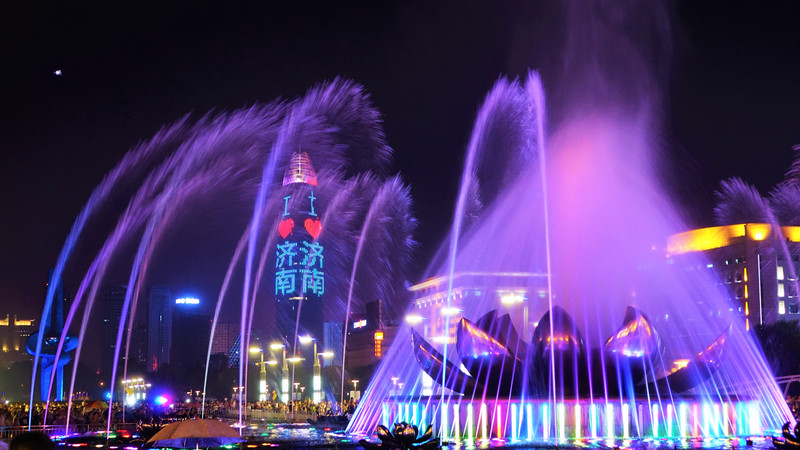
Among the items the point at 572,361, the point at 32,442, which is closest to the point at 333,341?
the point at 572,361

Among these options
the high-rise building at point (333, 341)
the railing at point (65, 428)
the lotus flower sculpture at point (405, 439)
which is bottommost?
the railing at point (65, 428)

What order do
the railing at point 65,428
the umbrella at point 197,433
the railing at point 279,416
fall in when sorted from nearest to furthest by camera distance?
the umbrella at point 197,433, the railing at point 65,428, the railing at point 279,416

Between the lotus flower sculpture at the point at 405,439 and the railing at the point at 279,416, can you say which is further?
the railing at the point at 279,416

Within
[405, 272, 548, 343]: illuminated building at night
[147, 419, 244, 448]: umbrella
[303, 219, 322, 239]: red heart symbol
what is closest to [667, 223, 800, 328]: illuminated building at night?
[405, 272, 548, 343]: illuminated building at night

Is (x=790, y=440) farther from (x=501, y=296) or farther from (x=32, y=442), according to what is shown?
(x=501, y=296)

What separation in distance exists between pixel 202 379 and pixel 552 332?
10592 cm

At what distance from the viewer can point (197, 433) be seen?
16594mm

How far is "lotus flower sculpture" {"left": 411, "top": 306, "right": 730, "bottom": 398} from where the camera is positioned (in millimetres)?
27719

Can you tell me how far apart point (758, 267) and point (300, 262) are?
11068 centimetres

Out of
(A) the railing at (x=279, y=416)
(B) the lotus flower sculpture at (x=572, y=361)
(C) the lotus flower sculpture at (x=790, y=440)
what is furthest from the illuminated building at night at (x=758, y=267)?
(C) the lotus flower sculpture at (x=790, y=440)

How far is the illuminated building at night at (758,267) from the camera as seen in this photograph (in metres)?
95.8

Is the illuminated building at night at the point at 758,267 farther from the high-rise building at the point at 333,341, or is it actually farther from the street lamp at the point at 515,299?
the high-rise building at the point at 333,341

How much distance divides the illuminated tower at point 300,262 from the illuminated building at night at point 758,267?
99.0 m

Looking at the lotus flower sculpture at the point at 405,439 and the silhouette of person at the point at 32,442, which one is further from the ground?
the silhouette of person at the point at 32,442
